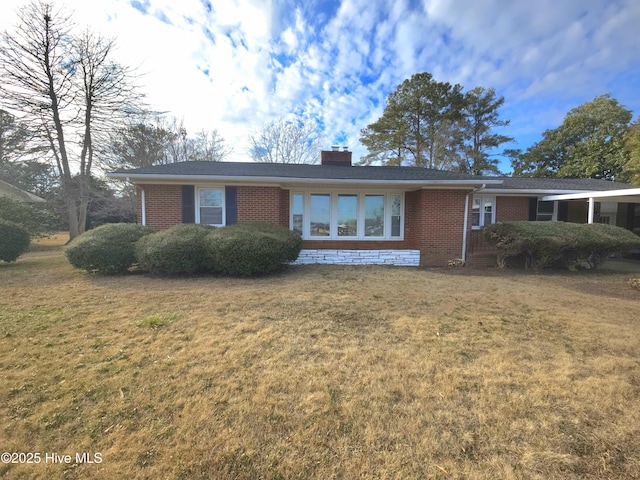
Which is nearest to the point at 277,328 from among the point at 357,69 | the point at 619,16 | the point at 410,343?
the point at 410,343

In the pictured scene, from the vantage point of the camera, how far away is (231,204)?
8.89 meters

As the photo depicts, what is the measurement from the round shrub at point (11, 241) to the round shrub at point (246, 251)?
6.78 metres

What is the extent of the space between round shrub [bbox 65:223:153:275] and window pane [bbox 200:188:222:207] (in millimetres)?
2203

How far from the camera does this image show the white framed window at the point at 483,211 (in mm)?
11367

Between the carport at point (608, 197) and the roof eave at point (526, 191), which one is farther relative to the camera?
the roof eave at point (526, 191)

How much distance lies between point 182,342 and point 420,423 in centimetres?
272

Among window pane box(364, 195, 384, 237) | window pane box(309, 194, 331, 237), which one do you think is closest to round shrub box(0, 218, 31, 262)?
window pane box(309, 194, 331, 237)

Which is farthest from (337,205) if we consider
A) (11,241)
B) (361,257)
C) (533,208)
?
(11,241)

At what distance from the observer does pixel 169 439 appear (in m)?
1.93

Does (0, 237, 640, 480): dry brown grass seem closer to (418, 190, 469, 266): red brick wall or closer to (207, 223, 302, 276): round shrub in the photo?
(207, 223, 302, 276): round shrub

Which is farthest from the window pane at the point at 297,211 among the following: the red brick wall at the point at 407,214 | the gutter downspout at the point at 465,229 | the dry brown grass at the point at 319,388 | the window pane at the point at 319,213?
the gutter downspout at the point at 465,229

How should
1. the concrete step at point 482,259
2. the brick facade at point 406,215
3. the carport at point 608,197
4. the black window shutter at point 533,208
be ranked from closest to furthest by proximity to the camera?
the carport at point 608,197 < the brick facade at point 406,215 < the concrete step at point 482,259 < the black window shutter at point 533,208

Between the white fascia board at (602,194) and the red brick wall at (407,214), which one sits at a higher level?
the white fascia board at (602,194)

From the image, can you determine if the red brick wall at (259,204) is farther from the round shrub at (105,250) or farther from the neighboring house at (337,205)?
the round shrub at (105,250)
